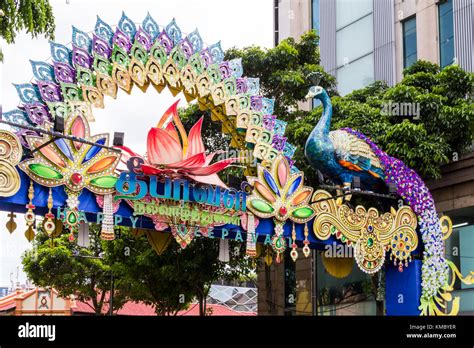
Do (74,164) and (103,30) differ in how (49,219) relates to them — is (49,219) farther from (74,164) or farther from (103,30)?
(103,30)

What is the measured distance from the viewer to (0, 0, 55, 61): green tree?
11.5 m

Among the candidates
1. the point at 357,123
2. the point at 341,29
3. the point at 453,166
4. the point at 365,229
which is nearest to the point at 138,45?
the point at 365,229

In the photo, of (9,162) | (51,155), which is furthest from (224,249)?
(9,162)

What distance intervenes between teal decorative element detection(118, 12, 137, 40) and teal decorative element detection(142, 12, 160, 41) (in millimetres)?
226

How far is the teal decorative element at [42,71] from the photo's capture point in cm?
1193

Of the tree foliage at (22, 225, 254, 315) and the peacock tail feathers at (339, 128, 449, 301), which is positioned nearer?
the peacock tail feathers at (339, 128, 449, 301)

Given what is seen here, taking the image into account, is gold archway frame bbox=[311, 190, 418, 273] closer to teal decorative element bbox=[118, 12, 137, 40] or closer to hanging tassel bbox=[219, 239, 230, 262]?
hanging tassel bbox=[219, 239, 230, 262]

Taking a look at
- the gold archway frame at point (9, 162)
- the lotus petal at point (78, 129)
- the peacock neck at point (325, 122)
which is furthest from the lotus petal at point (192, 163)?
the peacock neck at point (325, 122)

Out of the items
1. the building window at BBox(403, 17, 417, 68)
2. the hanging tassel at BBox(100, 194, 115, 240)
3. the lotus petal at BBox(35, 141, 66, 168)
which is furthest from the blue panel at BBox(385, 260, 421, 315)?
the building window at BBox(403, 17, 417, 68)

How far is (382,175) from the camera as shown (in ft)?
51.8

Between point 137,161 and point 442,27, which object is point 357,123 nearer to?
point 442,27

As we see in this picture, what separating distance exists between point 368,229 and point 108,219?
5777 millimetres

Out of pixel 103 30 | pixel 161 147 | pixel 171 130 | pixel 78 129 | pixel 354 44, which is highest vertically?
Answer: pixel 354 44
